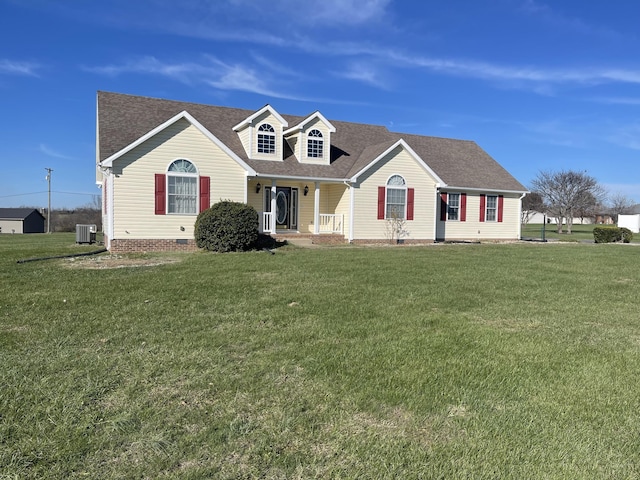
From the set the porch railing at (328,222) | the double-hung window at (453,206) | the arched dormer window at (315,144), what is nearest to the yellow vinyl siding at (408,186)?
the porch railing at (328,222)

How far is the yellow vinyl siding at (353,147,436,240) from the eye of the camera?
64.0 feet

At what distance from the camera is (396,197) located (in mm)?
20125

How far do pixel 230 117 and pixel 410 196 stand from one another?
28.9ft

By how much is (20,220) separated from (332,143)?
182ft

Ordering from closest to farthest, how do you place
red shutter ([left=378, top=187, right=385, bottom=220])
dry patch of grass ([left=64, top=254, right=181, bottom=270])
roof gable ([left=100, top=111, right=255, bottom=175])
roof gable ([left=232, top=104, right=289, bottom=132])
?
1. dry patch of grass ([left=64, top=254, right=181, bottom=270])
2. roof gable ([left=100, top=111, right=255, bottom=175])
3. roof gable ([left=232, top=104, right=289, bottom=132])
4. red shutter ([left=378, top=187, right=385, bottom=220])

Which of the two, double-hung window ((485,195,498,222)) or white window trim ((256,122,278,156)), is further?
double-hung window ((485,195,498,222))

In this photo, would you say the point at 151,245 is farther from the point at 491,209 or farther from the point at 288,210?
the point at 491,209

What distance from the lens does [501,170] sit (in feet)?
81.7

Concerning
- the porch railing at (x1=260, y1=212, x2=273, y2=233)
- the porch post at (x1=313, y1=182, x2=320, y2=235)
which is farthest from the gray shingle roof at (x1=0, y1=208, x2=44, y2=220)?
the porch post at (x1=313, y1=182, x2=320, y2=235)

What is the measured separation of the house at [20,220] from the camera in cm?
6069

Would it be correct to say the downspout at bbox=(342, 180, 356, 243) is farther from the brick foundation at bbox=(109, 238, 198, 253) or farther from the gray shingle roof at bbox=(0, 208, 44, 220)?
the gray shingle roof at bbox=(0, 208, 44, 220)

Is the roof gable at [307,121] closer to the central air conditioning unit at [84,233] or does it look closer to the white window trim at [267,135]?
the white window trim at [267,135]

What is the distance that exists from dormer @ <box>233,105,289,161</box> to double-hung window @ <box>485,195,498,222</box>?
11026 millimetres

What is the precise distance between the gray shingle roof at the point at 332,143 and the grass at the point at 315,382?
10562mm
